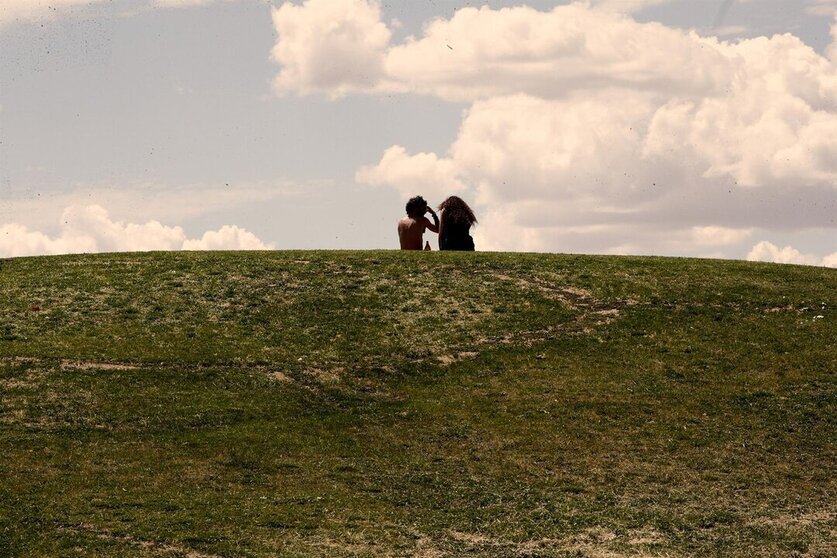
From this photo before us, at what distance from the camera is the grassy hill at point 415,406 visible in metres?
20.4

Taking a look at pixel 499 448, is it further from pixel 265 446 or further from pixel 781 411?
pixel 781 411

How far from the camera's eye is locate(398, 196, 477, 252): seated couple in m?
41.2

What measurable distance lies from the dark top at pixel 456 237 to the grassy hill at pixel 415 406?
1.65m

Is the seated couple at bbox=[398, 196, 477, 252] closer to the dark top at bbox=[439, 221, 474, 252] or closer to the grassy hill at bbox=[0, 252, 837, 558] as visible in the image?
the dark top at bbox=[439, 221, 474, 252]

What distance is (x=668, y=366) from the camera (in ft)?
103

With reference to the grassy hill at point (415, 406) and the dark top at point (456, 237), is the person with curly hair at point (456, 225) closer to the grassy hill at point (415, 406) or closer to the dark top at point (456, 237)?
the dark top at point (456, 237)

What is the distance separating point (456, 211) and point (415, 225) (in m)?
1.67

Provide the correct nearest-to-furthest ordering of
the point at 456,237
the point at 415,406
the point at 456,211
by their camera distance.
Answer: the point at 415,406 → the point at 456,211 → the point at 456,237

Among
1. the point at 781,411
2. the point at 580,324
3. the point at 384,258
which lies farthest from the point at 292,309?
the point at 781,411

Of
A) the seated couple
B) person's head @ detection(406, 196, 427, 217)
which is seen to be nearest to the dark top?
the seated couple

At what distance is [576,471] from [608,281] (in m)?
14.7

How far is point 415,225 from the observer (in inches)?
1644

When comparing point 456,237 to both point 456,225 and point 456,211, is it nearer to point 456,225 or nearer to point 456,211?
point 456,225

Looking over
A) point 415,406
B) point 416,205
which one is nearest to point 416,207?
point 416,205
